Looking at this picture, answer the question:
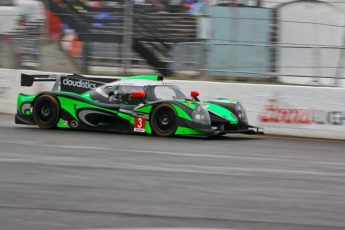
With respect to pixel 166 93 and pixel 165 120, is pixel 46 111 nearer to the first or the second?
pixel 166 93

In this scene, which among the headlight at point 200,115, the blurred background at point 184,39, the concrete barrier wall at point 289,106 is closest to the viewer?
the headlight at point 200,115

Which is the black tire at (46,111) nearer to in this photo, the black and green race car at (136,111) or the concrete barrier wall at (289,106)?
the black and green race car at (136,111)

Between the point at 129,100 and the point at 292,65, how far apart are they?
4.12 meters

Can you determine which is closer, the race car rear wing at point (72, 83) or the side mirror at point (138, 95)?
the side mirror at point (138, 95)

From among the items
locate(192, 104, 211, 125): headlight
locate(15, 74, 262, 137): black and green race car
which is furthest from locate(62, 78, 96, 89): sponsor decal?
locate(192, 104, 211, 125): headlight

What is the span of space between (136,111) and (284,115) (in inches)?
136

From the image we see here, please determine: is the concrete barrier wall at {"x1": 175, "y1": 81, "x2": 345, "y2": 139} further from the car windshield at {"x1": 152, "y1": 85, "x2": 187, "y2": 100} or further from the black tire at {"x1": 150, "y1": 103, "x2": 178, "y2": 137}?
the black tire at {"x1": 150, "y1": 103, "x2": 178, "y2": 137}

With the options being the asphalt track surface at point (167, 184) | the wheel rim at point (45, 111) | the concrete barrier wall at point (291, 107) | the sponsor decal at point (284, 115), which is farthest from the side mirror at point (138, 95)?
the sponsor decal at point (284, 115)

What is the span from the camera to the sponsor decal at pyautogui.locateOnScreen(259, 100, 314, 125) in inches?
531

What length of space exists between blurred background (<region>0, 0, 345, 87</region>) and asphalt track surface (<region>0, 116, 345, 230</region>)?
3.52 m

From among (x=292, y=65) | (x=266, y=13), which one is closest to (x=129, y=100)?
(x=292, y=65)

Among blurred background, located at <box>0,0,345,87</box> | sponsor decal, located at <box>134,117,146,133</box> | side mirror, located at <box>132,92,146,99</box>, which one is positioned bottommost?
sponsor decal, located at <box>134,117,146,133</box>

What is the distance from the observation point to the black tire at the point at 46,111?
12883 millimetres

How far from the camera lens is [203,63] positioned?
1498cm
